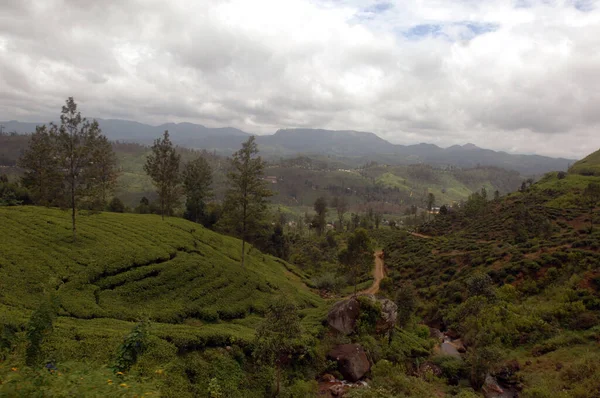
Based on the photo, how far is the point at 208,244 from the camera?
1505 inches

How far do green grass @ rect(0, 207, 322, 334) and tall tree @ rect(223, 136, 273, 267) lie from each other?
472 cm

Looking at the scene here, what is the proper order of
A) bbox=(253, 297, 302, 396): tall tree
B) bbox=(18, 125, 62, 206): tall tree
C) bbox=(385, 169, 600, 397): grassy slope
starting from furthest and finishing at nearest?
bbox=(18, 125, 62, 206): tall tree
bbox=(385, 169, 600, 397): grassy slope
bbox=(253, 297, 302, 396): tall tree

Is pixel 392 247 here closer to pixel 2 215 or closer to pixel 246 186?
pixel 246 186

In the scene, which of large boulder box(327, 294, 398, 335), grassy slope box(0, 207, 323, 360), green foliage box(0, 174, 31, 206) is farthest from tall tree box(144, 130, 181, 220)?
large boulder box(327, 294, 398, 335)

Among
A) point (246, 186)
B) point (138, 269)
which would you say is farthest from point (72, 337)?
point (246, 186)

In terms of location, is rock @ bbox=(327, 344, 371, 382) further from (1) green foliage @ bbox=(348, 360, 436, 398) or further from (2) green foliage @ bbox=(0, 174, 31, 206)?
(2) green foliage @ bbox=(0, 174, 31, 206)

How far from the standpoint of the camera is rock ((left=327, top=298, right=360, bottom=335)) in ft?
79.5

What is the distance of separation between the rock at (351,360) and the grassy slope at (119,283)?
379 cm

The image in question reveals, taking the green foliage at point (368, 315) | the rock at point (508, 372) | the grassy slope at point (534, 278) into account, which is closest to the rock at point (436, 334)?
the grassy slope at point (534, 278)

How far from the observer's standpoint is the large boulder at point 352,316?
79.8 ft

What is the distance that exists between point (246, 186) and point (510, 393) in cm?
2671

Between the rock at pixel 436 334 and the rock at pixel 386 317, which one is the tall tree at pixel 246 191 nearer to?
the rock at pixel 386 317

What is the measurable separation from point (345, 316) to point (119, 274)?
1711 centimetres

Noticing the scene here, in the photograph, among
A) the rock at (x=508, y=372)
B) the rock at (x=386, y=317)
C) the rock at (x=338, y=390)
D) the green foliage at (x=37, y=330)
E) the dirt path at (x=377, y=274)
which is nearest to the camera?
the green foliage at (x=37, y=330)
